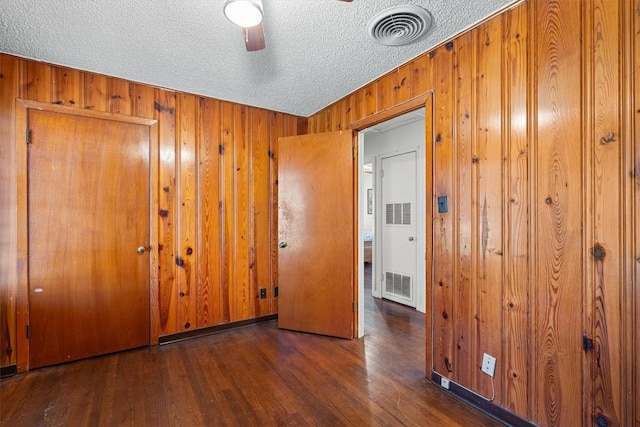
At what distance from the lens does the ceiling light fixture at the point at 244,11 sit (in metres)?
1.46

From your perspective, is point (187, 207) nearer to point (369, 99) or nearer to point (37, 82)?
point (37, 82)

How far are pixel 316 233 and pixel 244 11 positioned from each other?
2061 millimetres

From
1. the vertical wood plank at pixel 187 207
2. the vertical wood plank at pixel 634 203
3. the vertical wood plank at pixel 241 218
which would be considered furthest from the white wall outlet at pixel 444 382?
the vertical wood plank at pixel 187 207

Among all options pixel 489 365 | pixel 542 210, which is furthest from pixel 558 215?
pixel 489 365

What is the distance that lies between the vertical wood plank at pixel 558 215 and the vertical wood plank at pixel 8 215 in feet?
11.8

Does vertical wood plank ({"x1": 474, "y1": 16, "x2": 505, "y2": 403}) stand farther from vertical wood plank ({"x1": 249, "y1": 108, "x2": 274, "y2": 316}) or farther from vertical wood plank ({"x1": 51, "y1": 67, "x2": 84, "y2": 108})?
vertical wood plank ({"x1": 51, "y1": 67, "x2": 84, "y2": 108})

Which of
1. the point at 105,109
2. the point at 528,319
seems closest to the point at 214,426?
the point at 528,319

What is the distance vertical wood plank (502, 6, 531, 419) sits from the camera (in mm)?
1674

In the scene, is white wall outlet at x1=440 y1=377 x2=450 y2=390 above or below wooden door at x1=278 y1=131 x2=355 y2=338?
below

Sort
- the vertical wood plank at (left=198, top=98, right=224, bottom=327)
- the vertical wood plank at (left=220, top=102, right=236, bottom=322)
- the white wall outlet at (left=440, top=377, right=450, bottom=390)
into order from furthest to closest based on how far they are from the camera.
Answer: the vertical wood plank at (left=220, top=102, right=236, bottom=322)
the vertical wood plank at (left=198, top=98, right=224, bottom=327)
the white wall outlet at (left=440, top=377, right=450, bottom=390)

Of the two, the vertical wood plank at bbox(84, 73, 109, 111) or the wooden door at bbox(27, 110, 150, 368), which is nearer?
the wooden door at bbox(27, 110, 150, 368)

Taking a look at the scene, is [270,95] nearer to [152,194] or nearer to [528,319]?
[152,194]

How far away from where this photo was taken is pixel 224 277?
3193 mm

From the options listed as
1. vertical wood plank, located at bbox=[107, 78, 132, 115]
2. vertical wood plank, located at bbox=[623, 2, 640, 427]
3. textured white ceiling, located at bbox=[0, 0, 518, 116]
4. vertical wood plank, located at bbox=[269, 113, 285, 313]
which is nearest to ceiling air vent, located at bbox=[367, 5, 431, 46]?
textured white ceiling, located at bbox=[0, 0, 518, 116]
